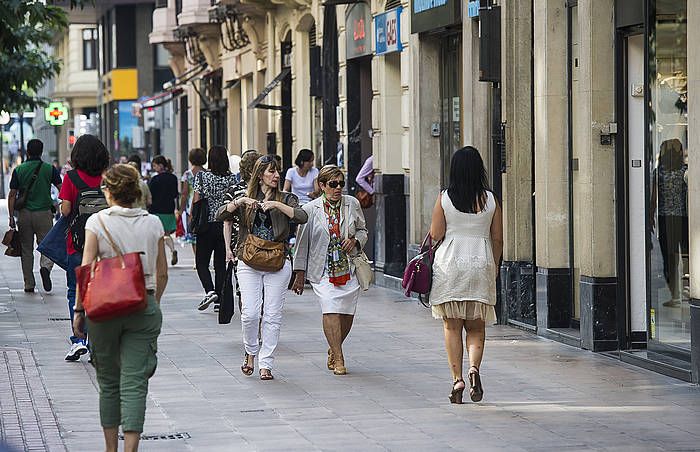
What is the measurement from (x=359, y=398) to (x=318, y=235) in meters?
1.80

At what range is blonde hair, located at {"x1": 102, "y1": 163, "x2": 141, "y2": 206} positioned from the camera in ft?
26.6

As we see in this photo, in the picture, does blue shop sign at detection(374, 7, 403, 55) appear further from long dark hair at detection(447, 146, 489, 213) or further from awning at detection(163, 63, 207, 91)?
awning at detection(163, 63, 207, 91)

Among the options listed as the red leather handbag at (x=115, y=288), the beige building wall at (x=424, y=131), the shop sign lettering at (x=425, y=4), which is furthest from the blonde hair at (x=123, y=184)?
the beige building wall at (x=424, y=131)

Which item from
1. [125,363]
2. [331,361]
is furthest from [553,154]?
[125,363]

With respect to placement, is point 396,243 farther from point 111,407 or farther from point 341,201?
point 111,407

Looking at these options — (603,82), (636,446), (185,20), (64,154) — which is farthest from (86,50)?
(636,446)

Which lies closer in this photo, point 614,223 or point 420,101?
point 614,223

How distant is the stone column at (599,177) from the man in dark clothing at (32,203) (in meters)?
8.23

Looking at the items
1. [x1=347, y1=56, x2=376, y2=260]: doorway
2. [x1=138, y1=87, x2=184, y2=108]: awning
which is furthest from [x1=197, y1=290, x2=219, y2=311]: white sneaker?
[x1=138, y1=87, x2=184, y2=108]: awning

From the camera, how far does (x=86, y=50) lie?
235 feet

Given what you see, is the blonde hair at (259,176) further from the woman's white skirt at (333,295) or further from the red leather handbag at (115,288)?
the red leather handbag at (115,288)

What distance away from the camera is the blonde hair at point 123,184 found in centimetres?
809

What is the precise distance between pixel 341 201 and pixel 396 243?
27.8 ft

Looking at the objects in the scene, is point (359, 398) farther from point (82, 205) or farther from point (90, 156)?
point (90, 156)
